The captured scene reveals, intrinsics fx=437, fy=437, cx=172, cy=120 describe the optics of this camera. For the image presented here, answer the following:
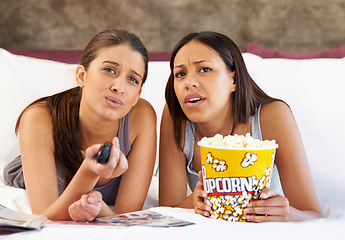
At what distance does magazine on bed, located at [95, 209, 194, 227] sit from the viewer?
921 millimetres

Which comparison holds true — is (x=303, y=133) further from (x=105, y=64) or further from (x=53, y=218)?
(x=53, y=218)

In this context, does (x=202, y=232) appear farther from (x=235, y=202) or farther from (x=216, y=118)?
(x=216, y=118)

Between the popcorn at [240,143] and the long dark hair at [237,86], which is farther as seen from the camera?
the long dark hair at [237,86]

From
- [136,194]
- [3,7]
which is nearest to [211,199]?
[136,194]

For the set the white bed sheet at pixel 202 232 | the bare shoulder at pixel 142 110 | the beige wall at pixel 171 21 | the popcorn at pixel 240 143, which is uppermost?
the beige wall at pixel 171 21

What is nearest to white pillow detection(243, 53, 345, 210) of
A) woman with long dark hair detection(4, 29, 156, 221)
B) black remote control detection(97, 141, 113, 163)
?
woman with long dark hair detection(4, 29, 156, 221)

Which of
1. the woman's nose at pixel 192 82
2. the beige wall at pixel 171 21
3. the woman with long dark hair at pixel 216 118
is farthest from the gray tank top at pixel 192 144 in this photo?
the beige wall at pixel 171 21

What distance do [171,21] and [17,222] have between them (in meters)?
1.47

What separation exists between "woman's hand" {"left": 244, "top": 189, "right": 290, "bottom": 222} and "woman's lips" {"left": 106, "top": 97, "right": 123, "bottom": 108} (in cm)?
48

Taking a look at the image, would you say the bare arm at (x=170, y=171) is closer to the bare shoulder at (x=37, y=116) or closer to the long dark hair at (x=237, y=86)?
Answer: the long dark hair at (x=237, y=86)

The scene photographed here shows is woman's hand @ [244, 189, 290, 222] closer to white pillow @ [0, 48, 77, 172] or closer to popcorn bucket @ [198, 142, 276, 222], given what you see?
popcorn bucket @ [198, 142, 276, 222]

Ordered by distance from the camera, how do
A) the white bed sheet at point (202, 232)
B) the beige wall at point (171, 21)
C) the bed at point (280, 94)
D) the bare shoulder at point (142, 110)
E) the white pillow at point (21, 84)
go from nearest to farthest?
the white bed sheet at point (202, 232) < the bare shoulder at point (142, 110) < the bed at point (280, 94) < the white pillow at point (21, 84) < the beige wall at point (171, 21)

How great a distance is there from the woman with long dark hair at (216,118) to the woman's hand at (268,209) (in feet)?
0.44

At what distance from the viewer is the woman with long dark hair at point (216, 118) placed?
4.11 feet
